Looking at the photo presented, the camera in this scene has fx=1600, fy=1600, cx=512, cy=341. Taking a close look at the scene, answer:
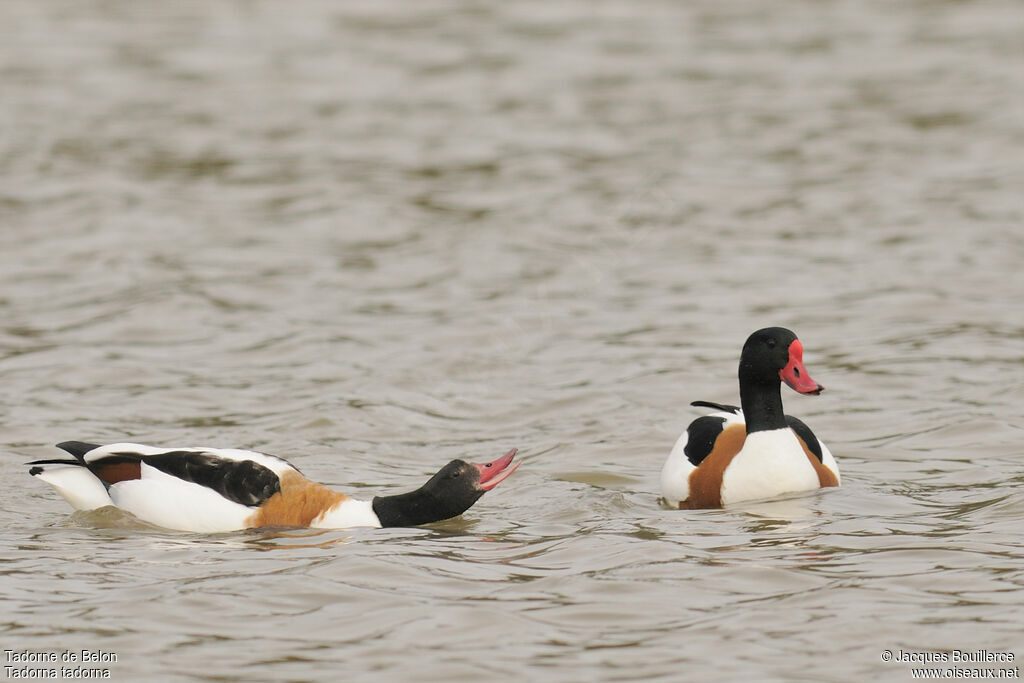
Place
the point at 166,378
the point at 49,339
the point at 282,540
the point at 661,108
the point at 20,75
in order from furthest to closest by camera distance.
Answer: the point at 20,75 < the point at 661,108 < the point at 49,339 < the point at 166,378 < the point at 282,540

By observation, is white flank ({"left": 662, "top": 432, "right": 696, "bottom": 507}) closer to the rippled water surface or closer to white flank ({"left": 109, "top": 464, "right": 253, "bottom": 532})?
the rippled water surface

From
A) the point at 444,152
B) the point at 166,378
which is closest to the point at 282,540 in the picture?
the point at 166,378

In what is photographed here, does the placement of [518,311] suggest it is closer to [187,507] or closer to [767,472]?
[767,472]

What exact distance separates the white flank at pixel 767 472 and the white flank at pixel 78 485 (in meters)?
3.82

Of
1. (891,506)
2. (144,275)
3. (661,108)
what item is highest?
(661,108)

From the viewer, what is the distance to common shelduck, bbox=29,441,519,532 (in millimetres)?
9477

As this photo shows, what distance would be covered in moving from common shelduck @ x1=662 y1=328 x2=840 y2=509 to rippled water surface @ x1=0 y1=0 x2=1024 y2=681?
0.64 ft

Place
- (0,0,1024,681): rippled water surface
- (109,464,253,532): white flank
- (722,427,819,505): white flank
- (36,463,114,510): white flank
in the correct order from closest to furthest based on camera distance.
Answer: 1. (0,0,1024,681): rippled water surface
2. (109,464,253,532): white flank
3. (36,463,114,510): white flank
4. (722,427,819,505): white flank

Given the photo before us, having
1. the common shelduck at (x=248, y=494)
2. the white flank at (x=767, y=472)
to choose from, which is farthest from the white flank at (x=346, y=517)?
the white flank at (x=767, y=472)

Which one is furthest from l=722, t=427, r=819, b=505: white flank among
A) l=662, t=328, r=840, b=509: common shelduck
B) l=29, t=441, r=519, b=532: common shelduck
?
l=29, t=441, r=519, b=532: common shelduck

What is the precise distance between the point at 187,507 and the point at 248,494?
37 cm

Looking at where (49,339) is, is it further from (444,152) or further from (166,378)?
(444,152)

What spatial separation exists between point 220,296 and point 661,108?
9115 millimetres

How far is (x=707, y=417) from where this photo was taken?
1080 centimetres
